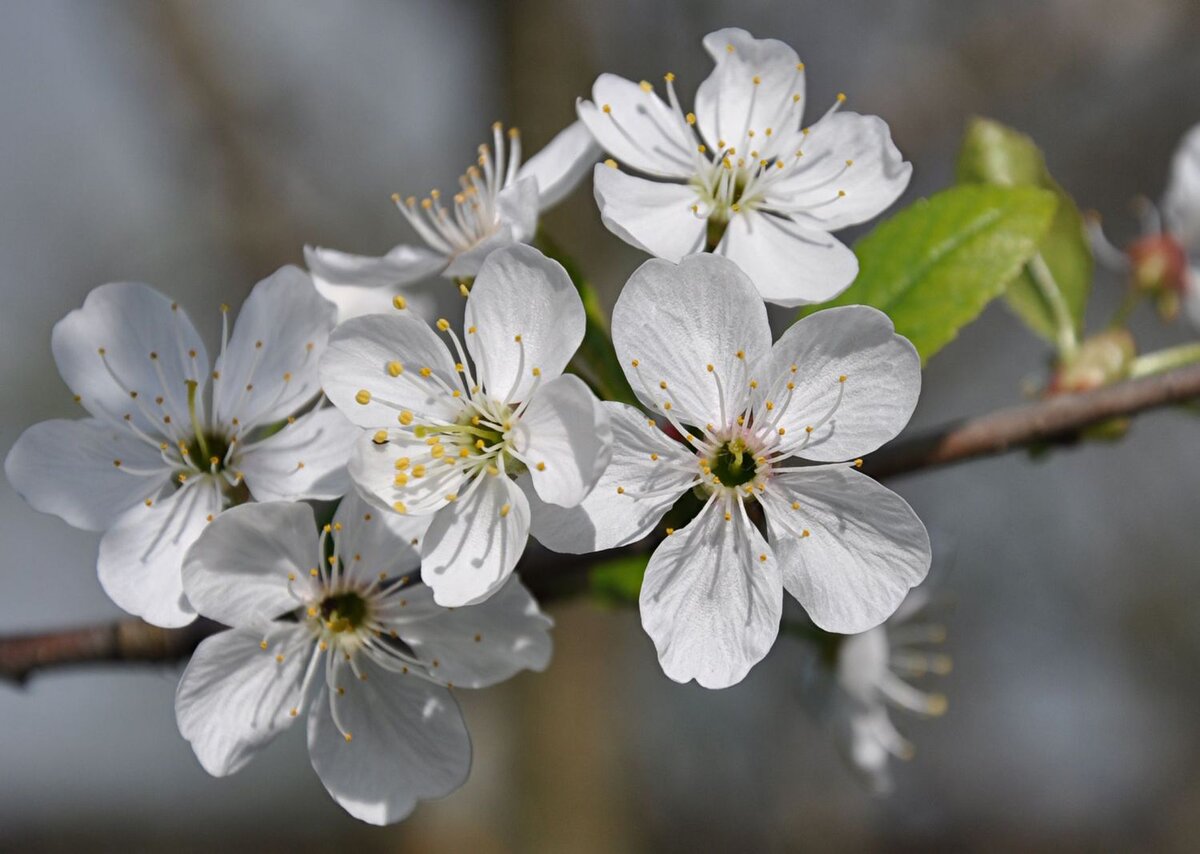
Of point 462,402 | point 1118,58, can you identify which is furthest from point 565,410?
point 1118,58

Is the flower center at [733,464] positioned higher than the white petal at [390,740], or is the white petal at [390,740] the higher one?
the flower center at [733,464]

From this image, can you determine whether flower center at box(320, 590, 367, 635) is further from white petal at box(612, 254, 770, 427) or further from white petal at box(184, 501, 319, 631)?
white petal at box(612, 254, 770, 427)

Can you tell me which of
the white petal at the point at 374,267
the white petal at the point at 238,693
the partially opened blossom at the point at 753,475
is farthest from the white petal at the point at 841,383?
the white petal at the point at 238,693

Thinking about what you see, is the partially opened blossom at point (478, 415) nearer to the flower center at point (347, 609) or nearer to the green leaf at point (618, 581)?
the flower center at point (347, 609)

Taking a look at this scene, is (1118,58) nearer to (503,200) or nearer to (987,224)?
(987,224)

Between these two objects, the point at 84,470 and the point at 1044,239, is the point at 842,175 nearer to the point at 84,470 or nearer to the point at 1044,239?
the point at 1044,239

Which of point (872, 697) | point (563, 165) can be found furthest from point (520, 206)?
point (872, 697)
